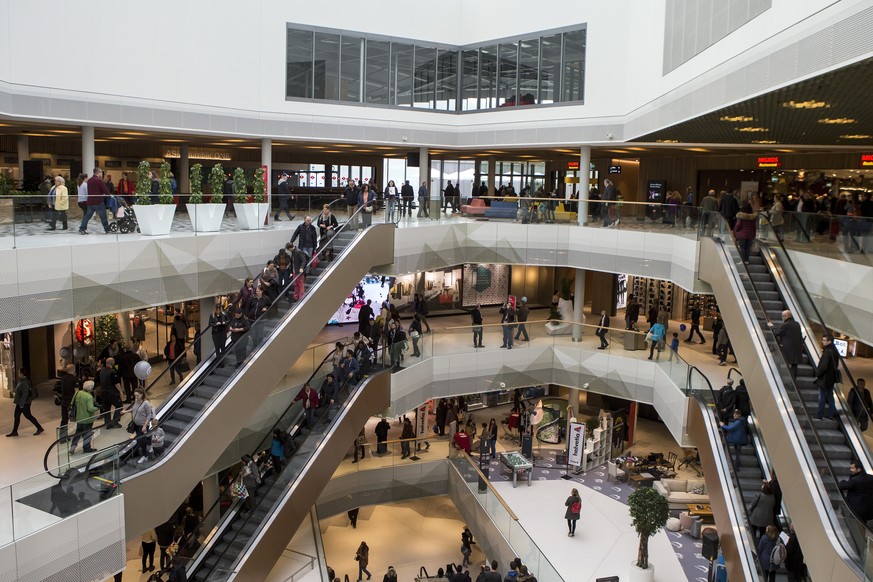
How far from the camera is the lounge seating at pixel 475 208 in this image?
96.1 ft

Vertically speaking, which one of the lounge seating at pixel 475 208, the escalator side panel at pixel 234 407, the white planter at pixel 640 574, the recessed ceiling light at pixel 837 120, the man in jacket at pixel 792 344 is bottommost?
the white planter at pixel 640 574

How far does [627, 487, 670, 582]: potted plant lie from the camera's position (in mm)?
20359

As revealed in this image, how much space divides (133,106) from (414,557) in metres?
16.6

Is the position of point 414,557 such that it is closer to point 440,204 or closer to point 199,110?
point 440,204

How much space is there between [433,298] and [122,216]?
19.9 m

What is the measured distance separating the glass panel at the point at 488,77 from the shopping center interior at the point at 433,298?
234mm

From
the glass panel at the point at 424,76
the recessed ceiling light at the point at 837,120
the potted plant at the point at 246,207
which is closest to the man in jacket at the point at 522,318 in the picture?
the glass panel at the point at 424,76

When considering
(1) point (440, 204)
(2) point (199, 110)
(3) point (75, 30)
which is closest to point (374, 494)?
(1) point (440, 204)

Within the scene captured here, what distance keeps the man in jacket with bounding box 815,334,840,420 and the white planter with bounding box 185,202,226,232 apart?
1458 cm

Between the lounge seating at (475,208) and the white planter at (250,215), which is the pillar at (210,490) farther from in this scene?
the lounge seating at (475,208)

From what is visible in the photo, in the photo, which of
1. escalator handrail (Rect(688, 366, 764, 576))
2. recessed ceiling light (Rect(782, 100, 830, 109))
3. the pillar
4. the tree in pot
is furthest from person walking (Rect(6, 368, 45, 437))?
recessed ceiling light (Rect(782, 100, 830, 109))

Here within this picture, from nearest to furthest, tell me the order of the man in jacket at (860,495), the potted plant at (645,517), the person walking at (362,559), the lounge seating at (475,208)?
1. the man in jacket at (860,495)
2. the potted plant at (645,517)
3. the person walking at (362,559)
4. the lounge seating at (475,208)

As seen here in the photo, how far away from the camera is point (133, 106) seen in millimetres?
23781

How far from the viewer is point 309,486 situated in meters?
20.2
